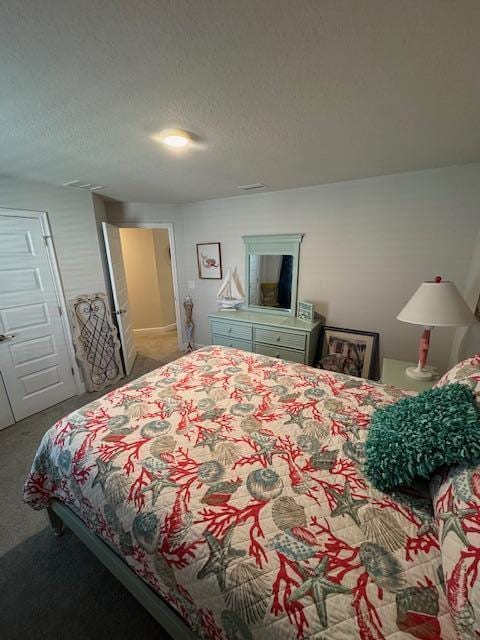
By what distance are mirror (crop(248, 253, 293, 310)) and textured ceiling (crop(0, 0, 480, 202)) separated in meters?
1.36

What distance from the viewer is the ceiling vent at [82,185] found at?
2.44 metres

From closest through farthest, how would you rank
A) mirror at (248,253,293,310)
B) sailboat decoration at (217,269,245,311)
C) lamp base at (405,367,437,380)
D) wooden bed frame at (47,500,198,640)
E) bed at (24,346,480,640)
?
bed at (24,346,480,640) < wooden bed frame at (47,500,198,640) < lamp base at (405,367,437,380) < mirror at (248,253,293,310) < sailboat decoration at (217,269,245,311)

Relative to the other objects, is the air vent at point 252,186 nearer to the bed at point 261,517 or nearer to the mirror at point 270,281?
the mirror at point 270,281

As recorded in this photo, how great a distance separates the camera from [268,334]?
294 cm

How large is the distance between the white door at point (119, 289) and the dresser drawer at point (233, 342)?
1.21m

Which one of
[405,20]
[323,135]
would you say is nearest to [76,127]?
[323,135]

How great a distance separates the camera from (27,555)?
4.63ft

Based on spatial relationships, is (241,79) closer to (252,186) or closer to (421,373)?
(252,186)

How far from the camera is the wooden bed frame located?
932 mm

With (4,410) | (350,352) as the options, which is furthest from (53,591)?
(350,352)

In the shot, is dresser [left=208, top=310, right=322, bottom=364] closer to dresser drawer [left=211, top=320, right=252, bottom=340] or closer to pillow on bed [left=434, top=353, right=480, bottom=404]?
dresser drawer [left=211, top=320, right=252, bottom=340]

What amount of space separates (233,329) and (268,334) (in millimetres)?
496

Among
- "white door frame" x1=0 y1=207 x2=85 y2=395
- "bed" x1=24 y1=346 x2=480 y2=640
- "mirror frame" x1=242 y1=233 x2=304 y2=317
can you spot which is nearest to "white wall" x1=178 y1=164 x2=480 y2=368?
"mirror frame" x1=242 y1=233 x2=304 y2=317

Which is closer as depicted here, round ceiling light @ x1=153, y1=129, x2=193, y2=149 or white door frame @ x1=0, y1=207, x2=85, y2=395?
round ceiling light @ x1=153, y1=129, x2=193, y2=149
